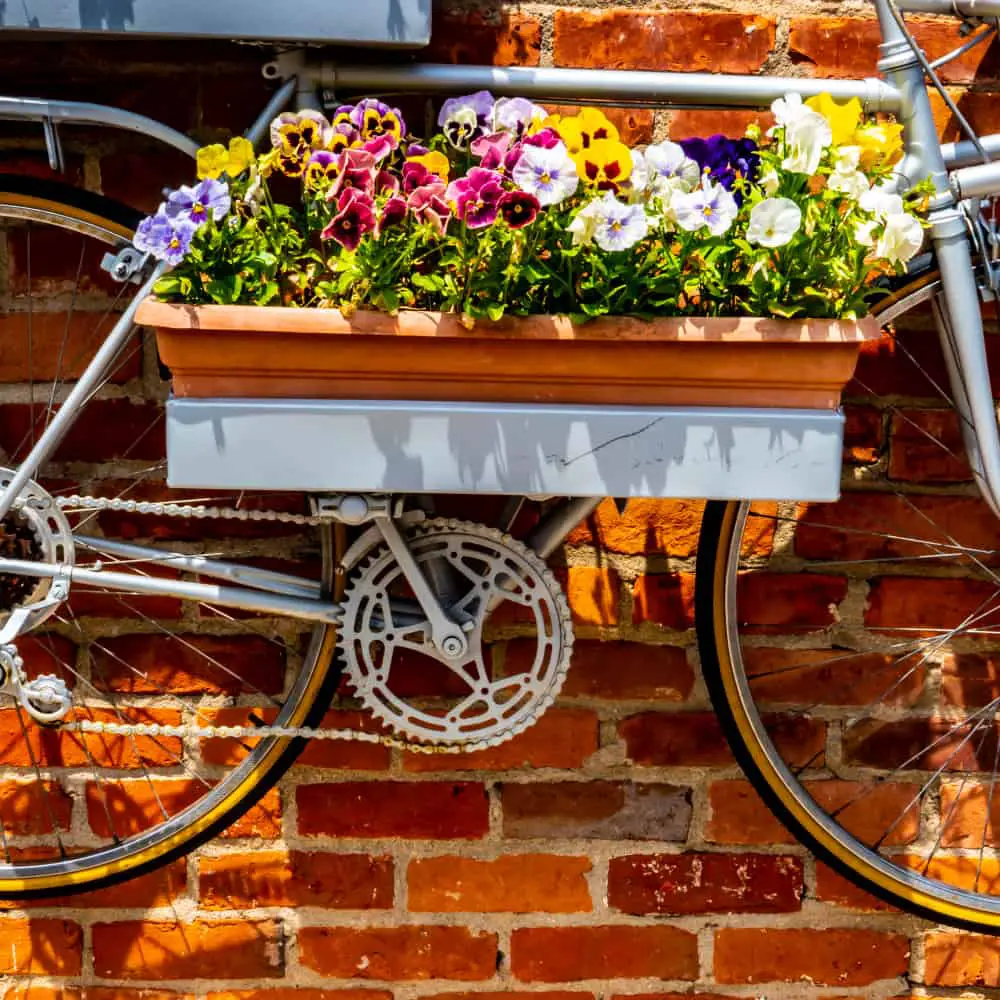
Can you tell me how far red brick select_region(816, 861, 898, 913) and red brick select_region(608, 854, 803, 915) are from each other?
0.02 m

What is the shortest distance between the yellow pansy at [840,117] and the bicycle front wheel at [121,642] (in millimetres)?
618

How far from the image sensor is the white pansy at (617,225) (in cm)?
102

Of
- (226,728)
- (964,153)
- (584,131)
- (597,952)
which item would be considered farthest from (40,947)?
(964,153)

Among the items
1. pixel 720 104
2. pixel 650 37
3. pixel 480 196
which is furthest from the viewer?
pixel 650 37

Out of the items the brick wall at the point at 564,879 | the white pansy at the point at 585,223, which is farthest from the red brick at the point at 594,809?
the white pansy at the point at 585,223

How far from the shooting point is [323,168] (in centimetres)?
107

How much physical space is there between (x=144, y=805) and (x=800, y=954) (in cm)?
77

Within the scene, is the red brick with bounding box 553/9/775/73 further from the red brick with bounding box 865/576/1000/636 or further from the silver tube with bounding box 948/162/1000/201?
the red brick with bounding box 865/576/1000/636

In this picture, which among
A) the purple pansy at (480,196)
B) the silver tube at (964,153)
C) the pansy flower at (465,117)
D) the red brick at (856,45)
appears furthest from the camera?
the red brick at (856,45)

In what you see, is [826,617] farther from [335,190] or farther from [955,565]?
[335,190]

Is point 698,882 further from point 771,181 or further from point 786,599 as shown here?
point 771,181

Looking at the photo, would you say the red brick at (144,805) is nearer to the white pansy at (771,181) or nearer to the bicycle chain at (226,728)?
the bicycle chain at (226,728)

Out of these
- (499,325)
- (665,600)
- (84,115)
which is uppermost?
(84,115)

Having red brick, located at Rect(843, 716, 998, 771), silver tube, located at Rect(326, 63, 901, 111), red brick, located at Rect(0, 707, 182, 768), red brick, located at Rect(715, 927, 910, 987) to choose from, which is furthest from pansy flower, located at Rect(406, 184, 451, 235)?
red brick, located at Rect(715, 927, 910, 987)
